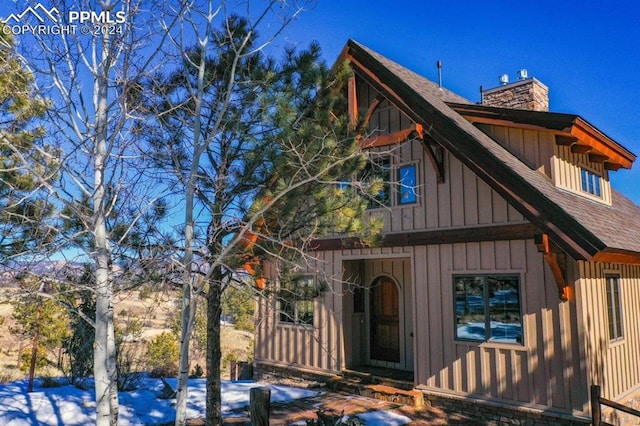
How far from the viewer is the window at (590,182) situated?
941 centimetres

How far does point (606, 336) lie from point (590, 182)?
3727mm

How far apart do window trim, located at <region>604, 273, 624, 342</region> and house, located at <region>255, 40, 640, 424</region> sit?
1.5 inches

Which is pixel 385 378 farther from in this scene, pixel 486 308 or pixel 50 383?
pixel 50 383

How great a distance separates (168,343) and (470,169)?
16.8 m

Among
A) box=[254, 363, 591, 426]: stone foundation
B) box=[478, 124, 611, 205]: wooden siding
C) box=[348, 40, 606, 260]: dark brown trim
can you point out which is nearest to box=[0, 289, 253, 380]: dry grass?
box=[254, 363, 591, 426]: stone foundation

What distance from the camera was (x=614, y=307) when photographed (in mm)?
8133

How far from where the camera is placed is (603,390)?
7.12m

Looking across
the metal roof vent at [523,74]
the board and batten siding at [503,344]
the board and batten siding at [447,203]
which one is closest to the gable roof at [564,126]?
the board and batten siding at [447,203]

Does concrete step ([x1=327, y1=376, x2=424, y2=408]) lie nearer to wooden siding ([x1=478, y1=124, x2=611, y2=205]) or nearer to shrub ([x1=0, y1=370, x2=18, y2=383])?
wooden siding ([x1=478, y1=124, x2=611, y2=205])

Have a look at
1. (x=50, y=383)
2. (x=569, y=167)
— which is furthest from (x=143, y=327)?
(x=569, y=167)

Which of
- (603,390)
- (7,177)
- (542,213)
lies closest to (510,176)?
(542,213)

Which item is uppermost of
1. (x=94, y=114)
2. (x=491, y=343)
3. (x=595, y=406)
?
(x=94, y=114)

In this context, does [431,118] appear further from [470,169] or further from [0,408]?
[0,408]

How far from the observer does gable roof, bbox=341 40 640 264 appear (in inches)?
255
